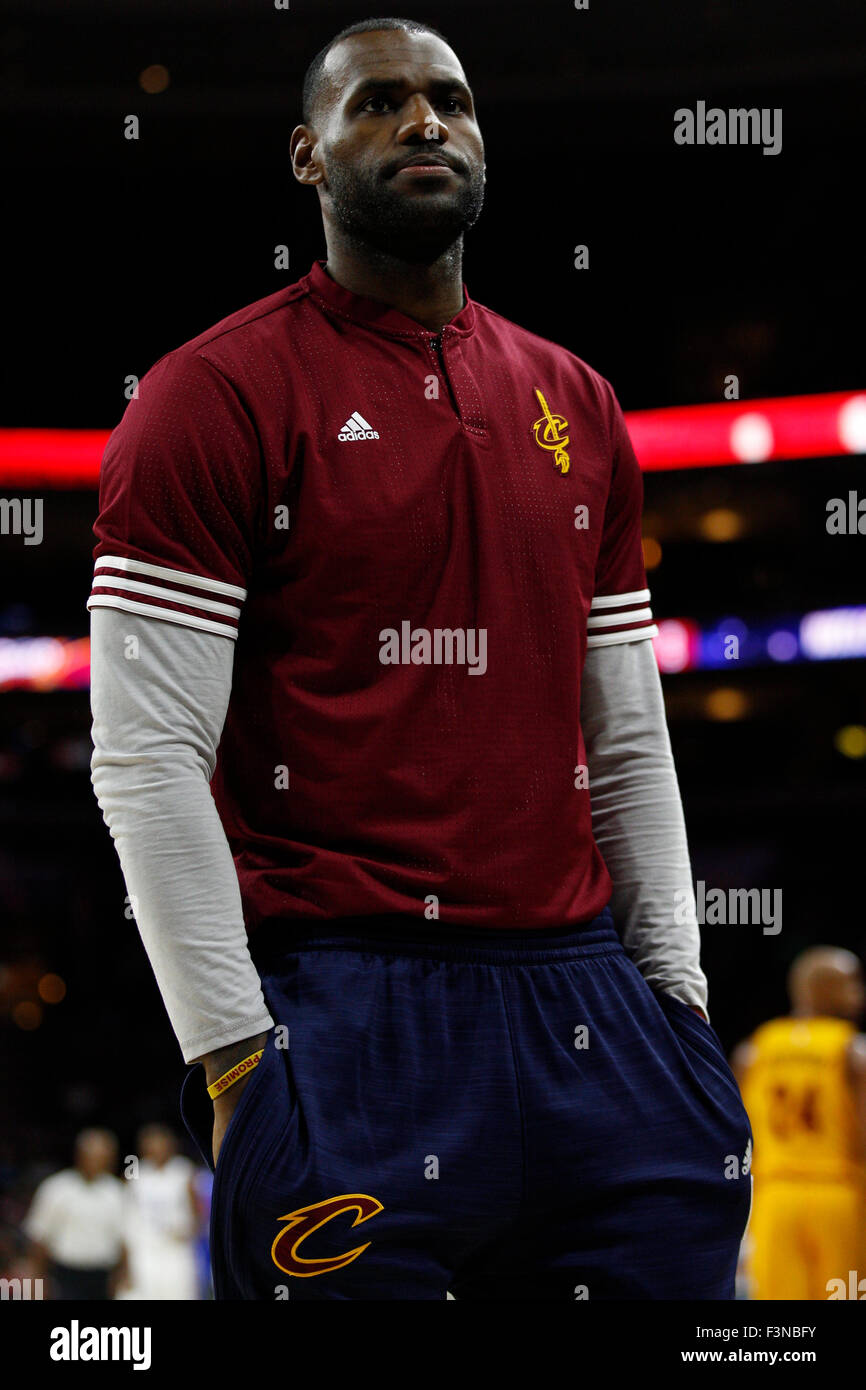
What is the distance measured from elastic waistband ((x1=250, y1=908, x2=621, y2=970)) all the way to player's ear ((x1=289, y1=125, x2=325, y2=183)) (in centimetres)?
79

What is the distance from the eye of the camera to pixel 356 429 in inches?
54.6

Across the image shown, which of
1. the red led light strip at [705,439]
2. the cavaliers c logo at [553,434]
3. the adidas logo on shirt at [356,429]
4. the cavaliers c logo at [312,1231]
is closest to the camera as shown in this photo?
the cavaliers c logo at [312,1231]

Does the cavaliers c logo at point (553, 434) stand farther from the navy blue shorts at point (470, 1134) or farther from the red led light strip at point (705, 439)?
the red led light strip at point (705, 439)

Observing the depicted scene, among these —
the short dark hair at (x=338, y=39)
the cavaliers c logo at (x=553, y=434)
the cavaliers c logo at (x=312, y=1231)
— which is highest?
the short dark hair at (x=338, y=39)

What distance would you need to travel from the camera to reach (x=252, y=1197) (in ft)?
4.05

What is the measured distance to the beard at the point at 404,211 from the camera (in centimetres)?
145

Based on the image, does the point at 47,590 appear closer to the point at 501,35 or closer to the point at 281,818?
the point at 501,35

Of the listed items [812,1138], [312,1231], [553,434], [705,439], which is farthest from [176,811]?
[705,439]

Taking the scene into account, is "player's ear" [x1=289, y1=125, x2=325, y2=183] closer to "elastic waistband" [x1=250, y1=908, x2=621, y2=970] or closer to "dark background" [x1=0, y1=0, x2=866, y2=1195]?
"elastic waistband" [x1=250, y1=908, x2=621, y2=970]

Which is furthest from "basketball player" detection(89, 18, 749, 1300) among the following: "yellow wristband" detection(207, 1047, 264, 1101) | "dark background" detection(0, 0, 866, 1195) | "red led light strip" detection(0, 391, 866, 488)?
"red led light strip" detection(0, 391, 866, 488)

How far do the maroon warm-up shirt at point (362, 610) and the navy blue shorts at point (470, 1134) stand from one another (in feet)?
0.20

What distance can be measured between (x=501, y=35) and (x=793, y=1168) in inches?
129

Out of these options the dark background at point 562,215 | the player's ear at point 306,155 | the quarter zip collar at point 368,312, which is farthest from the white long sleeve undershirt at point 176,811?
the dark background at point 562,215

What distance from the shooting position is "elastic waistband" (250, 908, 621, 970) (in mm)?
1335
